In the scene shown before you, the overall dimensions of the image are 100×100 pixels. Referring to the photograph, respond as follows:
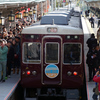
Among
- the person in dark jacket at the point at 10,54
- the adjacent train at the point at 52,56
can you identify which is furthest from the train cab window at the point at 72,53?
the person in dark jacket at the point at 10,54

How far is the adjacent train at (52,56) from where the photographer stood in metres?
11.9

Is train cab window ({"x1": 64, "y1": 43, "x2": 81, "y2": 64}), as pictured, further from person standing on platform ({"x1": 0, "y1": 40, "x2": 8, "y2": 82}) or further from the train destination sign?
person standing on platform ({"x1": 0, "y1": 40, "x2": 8, "y2": 82})

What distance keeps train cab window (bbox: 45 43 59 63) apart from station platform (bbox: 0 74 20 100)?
170cm

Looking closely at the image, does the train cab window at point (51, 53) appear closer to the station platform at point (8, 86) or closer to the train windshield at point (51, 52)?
the train windshield at point (51, 52)

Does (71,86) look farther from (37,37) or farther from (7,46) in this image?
(7,46)

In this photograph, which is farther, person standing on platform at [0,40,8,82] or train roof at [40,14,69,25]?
train roof at [40,14,69,25]

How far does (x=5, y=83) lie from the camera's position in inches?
550

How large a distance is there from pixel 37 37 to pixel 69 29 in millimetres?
1084

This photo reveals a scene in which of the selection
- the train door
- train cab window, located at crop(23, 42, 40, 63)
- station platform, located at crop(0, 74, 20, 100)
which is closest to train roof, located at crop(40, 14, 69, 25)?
the train door

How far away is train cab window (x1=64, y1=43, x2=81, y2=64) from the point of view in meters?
12.0

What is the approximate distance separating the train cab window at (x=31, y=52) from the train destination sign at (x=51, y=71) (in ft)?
1.37

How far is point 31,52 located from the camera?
11.9 m

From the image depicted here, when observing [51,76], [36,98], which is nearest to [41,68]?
[51,76]

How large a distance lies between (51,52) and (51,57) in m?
0.17
